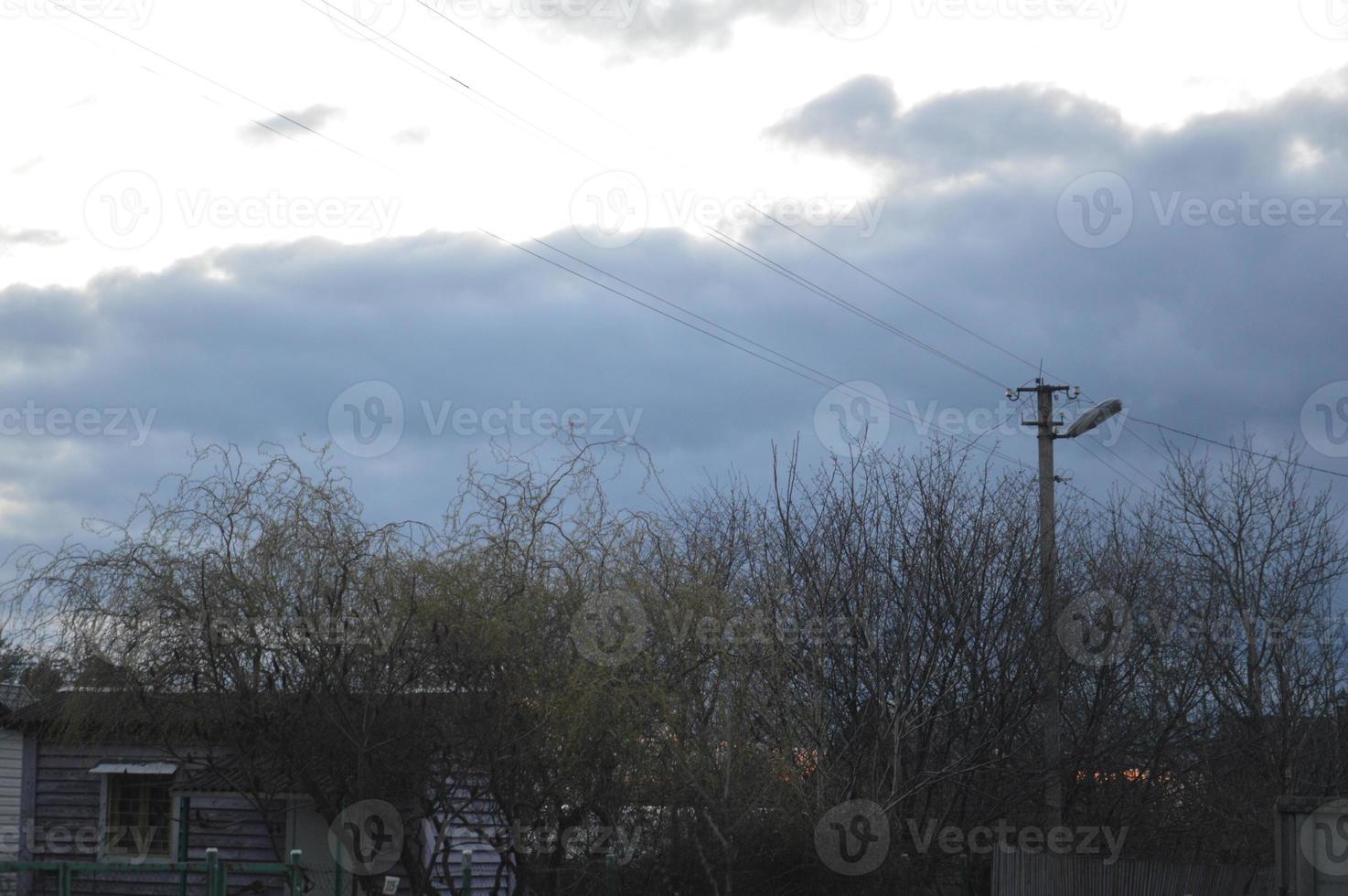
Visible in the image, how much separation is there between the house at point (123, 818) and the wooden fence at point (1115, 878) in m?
6.23

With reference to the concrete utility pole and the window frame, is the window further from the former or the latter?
the concrete utility pole

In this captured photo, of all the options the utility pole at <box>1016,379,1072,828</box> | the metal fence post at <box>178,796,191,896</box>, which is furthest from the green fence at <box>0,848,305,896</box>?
the utility pole at <box>1016,379,1072,828</box>

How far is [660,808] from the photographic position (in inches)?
537

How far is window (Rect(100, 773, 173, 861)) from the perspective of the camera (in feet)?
57.3

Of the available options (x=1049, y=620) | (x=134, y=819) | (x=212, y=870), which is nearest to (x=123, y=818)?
(x=134, y=819)

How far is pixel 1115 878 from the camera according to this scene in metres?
A: 16.3

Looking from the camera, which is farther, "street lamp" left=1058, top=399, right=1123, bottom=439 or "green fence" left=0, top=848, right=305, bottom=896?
"street lamp" left=1058, top=399, right=1123, bottom=439

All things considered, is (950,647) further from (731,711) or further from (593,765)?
(593,765)

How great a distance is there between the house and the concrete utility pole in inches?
284

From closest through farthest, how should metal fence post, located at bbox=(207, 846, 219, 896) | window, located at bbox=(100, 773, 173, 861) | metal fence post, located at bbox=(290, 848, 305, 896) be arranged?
1. metal fence post, located at bbox=(290, 848, 305, 896)
2. metal fence post, located at bbox=(207, 846, 219, 896)
3. window, located at bbox=(100, 773, 173, 861)

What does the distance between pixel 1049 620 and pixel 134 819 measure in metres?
12.4

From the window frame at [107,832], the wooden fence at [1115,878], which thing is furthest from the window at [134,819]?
the wooden fence at [1115,878]

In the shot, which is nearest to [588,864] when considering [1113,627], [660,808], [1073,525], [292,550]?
[660,808]

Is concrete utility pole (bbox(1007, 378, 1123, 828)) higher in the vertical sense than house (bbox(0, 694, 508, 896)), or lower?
higher
